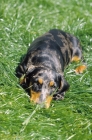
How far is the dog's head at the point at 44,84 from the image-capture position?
20.3 feet

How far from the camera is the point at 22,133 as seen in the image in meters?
5.39

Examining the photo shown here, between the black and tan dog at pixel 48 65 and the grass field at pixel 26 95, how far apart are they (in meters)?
0.15

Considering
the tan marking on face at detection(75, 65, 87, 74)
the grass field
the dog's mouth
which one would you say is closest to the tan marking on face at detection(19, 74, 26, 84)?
the grass field

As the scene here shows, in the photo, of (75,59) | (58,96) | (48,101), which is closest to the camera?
(48,101)

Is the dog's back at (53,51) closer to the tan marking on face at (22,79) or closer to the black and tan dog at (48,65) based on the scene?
the black and tan dog at (48,65)

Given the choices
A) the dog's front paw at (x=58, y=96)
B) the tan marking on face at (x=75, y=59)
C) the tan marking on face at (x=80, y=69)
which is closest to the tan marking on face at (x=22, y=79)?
the dog's front paw at (x=58, y=96)

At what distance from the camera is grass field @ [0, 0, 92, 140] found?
18.2 ft

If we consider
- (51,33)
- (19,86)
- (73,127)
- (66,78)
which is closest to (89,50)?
(51,33)

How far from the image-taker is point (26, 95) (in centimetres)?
632

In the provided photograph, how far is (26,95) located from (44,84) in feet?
1.08

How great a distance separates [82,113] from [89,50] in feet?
9.33

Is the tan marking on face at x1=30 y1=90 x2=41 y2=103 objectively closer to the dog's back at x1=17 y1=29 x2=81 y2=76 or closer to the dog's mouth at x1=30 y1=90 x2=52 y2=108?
the dog's mouth at x1=30 y1=90 x2=52 y2=108

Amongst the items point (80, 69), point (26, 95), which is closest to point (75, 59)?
point (80, 69)

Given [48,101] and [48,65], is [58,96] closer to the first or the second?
[48,101]
